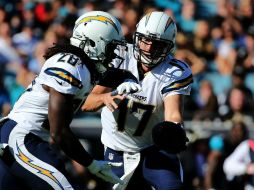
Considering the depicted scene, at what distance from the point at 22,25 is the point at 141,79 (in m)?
6.26

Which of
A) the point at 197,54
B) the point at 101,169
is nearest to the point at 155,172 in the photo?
the point at 101,169

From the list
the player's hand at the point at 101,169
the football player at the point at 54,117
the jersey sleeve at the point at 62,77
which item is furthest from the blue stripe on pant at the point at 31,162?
the jersey sleeve at the point at 62,77

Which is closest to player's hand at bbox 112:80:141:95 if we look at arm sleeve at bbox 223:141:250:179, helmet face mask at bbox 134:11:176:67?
helmet face mask at bbox 134:11:176:67

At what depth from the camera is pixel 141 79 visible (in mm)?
5762

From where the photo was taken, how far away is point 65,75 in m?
4.61

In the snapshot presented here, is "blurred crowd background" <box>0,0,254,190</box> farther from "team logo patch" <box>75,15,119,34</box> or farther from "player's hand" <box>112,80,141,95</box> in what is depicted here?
"team logo patch" <box>75,15,119,34</box>

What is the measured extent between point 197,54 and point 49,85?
6.06 m

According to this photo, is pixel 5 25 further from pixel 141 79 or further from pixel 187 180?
pixel 141 79

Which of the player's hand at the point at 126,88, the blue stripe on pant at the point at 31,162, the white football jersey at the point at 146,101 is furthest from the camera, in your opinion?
the white football jersey at the point at 146,101

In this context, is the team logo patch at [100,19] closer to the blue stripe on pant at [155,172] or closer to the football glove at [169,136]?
the football glove at [169,136]

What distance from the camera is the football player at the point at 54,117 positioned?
4.61 meters

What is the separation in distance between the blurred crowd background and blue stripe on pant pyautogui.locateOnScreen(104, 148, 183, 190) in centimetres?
267

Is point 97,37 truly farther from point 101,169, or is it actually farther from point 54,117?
point 101,169

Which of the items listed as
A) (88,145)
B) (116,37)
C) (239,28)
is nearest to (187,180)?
(88,145)
